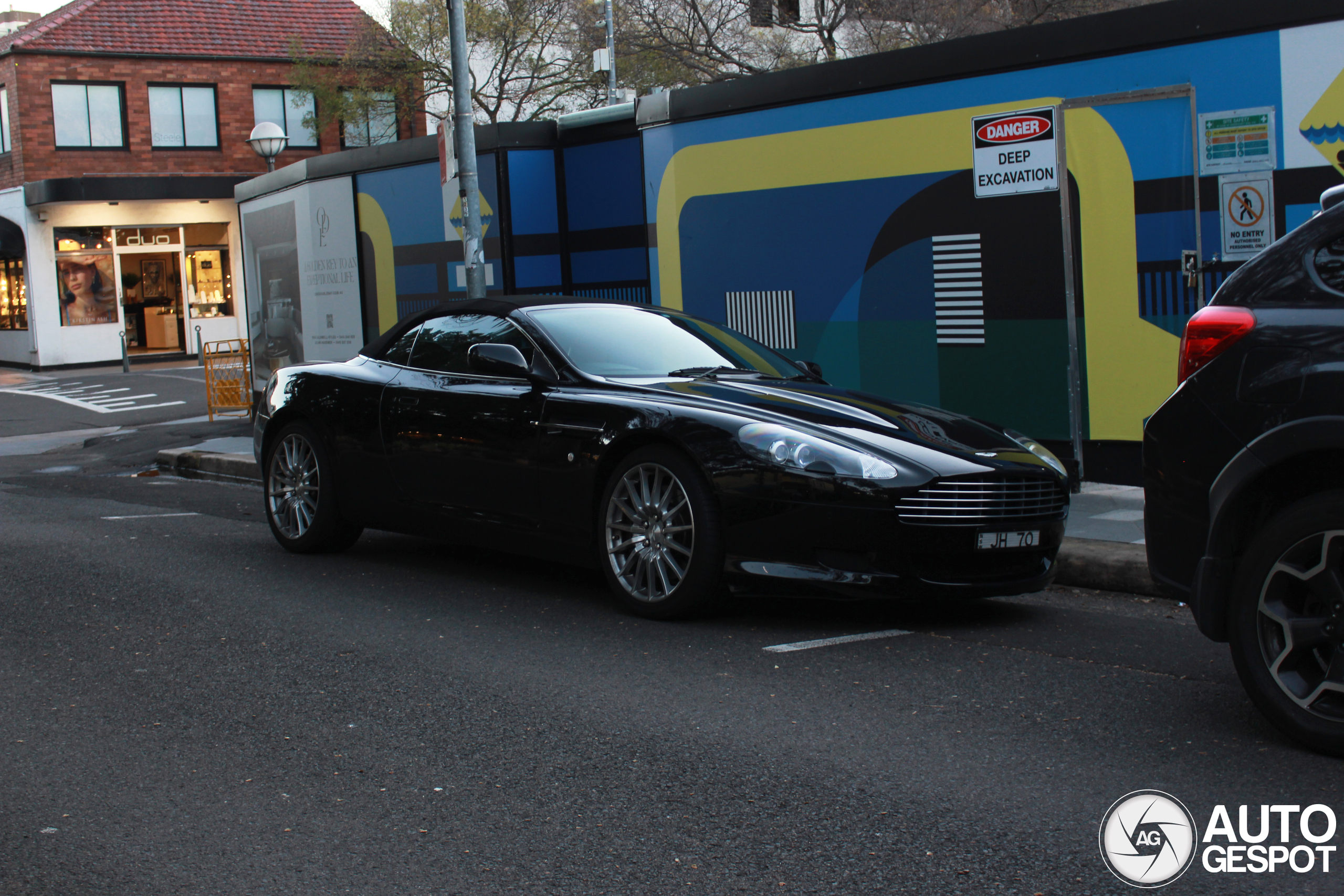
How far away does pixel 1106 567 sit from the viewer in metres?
6.89

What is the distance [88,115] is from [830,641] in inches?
1300

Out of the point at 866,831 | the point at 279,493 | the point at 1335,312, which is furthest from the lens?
the point at 279,493

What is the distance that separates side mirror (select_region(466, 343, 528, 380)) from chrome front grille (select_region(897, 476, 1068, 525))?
209 centimetres

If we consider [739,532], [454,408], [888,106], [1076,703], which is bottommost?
[1076,703]

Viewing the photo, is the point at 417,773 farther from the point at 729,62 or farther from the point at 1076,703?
the point at 729,62

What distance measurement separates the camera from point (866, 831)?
3.59 meters

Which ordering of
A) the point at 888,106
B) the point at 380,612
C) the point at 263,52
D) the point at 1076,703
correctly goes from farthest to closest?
the point at 263,52
the point at 888,106
the point at 380,612
the point at 1076,703

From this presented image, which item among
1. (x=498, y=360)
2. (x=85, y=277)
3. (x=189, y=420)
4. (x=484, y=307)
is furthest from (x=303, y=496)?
(x=85, y=277)

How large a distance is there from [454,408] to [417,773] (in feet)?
10.5

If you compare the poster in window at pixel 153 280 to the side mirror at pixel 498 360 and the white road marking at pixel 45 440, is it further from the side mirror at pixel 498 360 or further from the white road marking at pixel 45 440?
the side mirror at pixel 498 360

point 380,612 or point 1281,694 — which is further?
point 380,612

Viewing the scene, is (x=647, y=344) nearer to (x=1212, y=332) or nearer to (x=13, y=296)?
(x=1212, y=332)

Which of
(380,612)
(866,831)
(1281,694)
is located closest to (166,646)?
(380,612)

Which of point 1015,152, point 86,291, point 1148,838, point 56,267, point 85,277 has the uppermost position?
point 56,267
